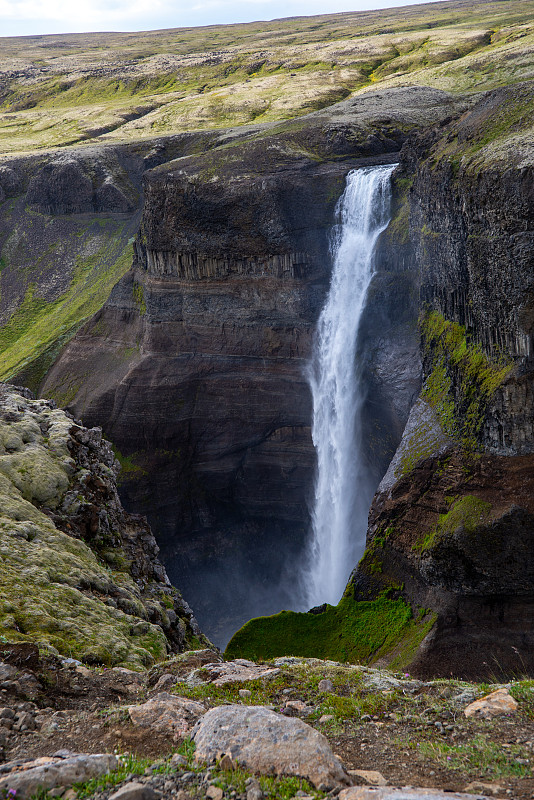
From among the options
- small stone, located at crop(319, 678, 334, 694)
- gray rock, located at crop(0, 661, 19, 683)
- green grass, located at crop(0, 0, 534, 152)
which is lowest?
small stone, located at crop(319, 678, 334, 694)

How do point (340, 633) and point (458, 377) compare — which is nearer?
point (340, 633)

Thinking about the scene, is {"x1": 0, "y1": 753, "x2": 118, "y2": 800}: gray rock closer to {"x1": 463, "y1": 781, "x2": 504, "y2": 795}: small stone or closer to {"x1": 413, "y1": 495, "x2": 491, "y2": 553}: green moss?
{"x1": 463, "y1": 781, "x2": 504, "y2": 795}: small stone

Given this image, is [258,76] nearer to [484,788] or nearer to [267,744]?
[267,744]

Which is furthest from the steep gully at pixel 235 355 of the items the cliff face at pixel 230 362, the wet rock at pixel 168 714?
the wet rock at pixel 168 714

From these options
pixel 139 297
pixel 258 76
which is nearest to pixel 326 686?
pixel 139 297

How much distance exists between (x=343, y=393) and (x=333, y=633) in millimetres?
20030

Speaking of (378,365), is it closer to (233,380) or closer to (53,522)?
(233,380)

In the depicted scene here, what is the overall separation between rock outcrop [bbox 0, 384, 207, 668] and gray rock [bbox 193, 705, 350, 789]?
220 inches

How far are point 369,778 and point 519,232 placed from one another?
75.2 feet

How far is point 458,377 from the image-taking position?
30.7 metres

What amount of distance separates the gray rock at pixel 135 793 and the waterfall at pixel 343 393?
3819 cm

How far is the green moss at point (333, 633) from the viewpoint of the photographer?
2898 centimetres

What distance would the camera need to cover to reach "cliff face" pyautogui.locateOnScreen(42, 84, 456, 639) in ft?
162

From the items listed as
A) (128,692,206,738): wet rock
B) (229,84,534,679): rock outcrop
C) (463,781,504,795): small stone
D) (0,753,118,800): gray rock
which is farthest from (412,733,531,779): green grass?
(229,84,534,679): rock outcrop
